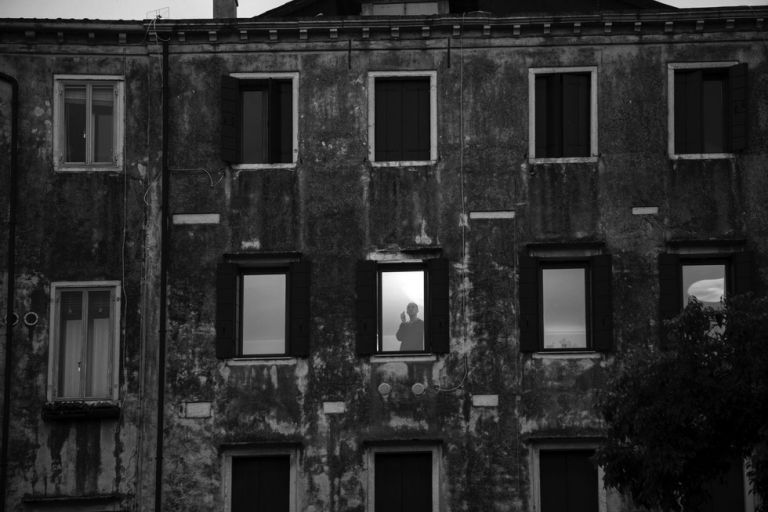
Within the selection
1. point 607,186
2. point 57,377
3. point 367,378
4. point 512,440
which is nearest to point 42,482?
point 57,377

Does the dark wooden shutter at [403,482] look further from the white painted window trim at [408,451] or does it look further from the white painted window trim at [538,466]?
the white painted window trim at [538,466]

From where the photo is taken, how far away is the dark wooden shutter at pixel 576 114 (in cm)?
2833

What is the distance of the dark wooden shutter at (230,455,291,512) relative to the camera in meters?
27.3

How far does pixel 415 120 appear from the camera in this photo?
93.5 ft

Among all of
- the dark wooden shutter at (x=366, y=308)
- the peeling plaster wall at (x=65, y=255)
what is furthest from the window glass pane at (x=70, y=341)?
the dark wooden shutter at (x=366, y=308)

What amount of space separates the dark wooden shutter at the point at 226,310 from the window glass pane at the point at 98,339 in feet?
7.37

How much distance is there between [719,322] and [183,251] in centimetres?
1117

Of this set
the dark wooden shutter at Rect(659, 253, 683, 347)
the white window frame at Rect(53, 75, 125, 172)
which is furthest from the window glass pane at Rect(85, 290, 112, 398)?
the dark wooden shutter at Rect(659, 253, 683, 347)

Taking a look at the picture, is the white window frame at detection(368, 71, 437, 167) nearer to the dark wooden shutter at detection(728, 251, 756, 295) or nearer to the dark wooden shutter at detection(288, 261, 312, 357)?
the dark wooden shutter at detection(288, 261, 312, 357)

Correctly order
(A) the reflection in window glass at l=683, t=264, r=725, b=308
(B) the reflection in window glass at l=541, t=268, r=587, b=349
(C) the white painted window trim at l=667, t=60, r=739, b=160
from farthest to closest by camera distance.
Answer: (C) the white painted window trim at l=667, t=60, r=739, b=160
(A) the reflection in window glass at l=683, t=264, r=725, b=308
(B) the reflection in window glass at l=541, t=268, r=587, b=349

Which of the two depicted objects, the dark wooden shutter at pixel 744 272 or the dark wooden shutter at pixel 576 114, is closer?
the dark wooden shutter at pixel 744 272

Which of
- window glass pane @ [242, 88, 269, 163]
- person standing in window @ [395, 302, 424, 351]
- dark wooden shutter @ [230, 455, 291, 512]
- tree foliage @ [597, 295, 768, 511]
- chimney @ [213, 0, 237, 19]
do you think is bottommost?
dark wooden shutter @ [230, 455, 291, 512]

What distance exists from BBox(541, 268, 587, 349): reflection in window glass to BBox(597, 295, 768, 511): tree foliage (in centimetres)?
521

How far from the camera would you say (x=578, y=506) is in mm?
27156
